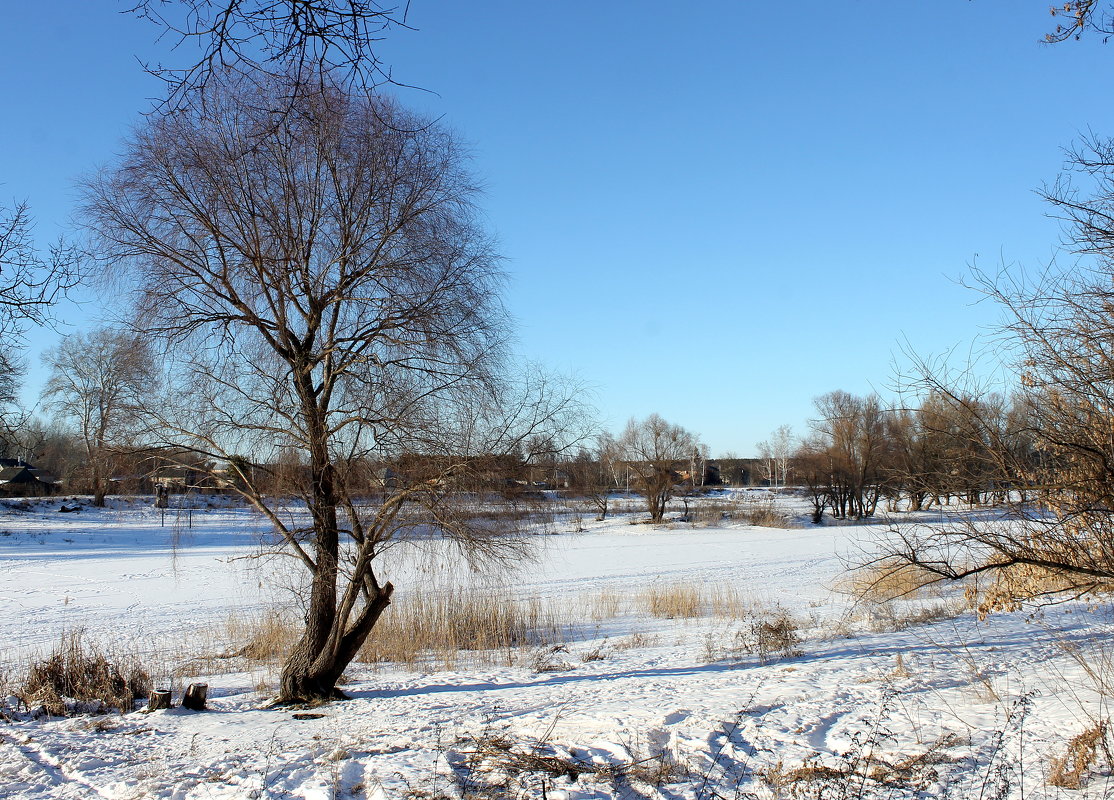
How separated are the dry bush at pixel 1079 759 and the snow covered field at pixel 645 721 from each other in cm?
8

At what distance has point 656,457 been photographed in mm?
57438

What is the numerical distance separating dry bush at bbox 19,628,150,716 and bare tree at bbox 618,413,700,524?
142 ft

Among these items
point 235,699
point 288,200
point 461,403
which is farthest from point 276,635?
point 288,200

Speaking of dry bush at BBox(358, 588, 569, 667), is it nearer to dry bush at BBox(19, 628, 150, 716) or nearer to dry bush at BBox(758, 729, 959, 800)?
dry bush at BBox(19, 628, 150, 716)

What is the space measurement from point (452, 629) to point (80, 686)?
6247 mm

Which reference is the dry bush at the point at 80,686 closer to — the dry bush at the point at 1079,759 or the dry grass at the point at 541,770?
the dry grass at the point at 541,770

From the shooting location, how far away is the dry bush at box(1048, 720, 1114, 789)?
493 centimetres

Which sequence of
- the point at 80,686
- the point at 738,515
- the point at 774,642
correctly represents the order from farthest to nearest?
1. the point at 738,515
2. the point at 774,642
3. the point at 80,686

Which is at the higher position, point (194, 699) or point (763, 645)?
point (763, 645)

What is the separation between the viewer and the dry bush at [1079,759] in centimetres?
493

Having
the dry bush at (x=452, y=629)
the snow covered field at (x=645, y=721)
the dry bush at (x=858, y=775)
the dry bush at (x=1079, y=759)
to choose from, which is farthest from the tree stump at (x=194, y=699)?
the dry bush at (x=1079, y=759)

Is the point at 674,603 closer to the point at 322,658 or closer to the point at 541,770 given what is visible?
the point at 322,658

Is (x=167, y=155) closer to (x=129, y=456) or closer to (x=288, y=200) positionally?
(x=288, y=200)

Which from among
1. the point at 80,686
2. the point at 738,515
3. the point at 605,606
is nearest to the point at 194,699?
the point at 80,686
